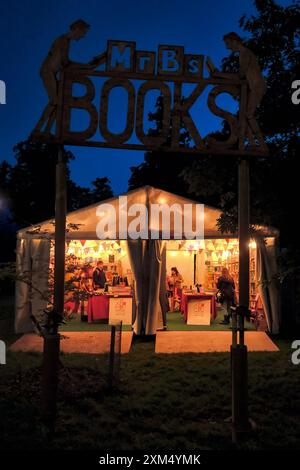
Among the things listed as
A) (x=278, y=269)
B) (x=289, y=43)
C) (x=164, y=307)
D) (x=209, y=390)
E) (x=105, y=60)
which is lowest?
(x=209, y=390)

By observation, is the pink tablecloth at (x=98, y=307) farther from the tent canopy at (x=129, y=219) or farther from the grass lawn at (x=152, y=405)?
the grass lawn at (x=152, y=405)

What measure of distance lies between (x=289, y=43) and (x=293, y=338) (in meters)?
6.41

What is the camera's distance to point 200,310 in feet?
38.4

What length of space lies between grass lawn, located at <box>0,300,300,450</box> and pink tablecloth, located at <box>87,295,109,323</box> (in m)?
3.87

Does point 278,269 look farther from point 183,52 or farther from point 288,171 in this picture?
point 183,52

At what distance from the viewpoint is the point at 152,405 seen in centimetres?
556

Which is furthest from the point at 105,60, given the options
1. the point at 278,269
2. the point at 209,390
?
the point at 278,269

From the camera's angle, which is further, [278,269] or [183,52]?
[278,269]

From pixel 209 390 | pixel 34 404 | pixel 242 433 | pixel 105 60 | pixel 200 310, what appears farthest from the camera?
pixel 200 310

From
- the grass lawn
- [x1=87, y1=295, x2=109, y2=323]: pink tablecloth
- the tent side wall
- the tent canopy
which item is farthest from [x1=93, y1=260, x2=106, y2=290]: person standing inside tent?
the grass lawn

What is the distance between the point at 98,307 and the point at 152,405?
6715mm

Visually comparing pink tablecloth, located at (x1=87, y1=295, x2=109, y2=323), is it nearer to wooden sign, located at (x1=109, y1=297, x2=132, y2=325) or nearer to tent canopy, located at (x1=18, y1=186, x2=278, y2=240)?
wooden sign, located at (x1=109, y1=297, x2=132, y2=325)

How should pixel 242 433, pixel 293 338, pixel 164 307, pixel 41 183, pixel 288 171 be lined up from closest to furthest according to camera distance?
pixel 242 433, pixel 288 171, pixel 293 338, pixel 164 307, pixel 41 183

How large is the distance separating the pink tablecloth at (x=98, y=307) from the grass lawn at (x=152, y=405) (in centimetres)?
387
